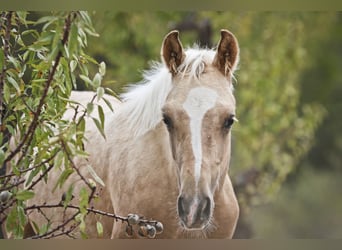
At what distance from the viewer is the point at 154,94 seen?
9.93 ft

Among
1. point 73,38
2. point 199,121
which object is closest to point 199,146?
point 199,121

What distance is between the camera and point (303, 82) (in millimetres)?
9250

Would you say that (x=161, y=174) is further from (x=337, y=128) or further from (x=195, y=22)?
(x=337, y=128)

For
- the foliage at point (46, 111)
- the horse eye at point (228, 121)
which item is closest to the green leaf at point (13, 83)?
the foliage at point (46, 111)

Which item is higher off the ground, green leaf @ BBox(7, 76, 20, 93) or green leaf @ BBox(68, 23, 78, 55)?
green leaf @ BBox(68, 23, 78, 55)

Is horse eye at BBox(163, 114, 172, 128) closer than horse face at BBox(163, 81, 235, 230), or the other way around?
horse face at BBox(163, 81, 235, 230)

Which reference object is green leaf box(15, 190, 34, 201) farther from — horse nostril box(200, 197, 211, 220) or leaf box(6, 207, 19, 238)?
horse nostril box(200, 197, 211, 220)

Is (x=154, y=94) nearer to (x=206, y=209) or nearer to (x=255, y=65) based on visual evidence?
(x=206, y=209)

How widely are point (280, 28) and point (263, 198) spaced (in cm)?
136

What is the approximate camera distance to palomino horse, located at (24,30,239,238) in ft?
8.96

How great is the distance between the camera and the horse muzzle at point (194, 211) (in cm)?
261

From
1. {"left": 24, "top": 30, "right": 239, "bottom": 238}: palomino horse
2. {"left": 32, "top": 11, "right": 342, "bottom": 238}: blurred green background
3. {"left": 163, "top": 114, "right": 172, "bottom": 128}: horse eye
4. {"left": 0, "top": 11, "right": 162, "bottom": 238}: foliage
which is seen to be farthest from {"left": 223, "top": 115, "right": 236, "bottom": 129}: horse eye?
{"left": 32, "top": 11, "right": 342, "bottom": 238}: blurred green background

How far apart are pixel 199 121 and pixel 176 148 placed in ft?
0.43

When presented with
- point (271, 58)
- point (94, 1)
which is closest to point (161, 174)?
point (94, 1)
